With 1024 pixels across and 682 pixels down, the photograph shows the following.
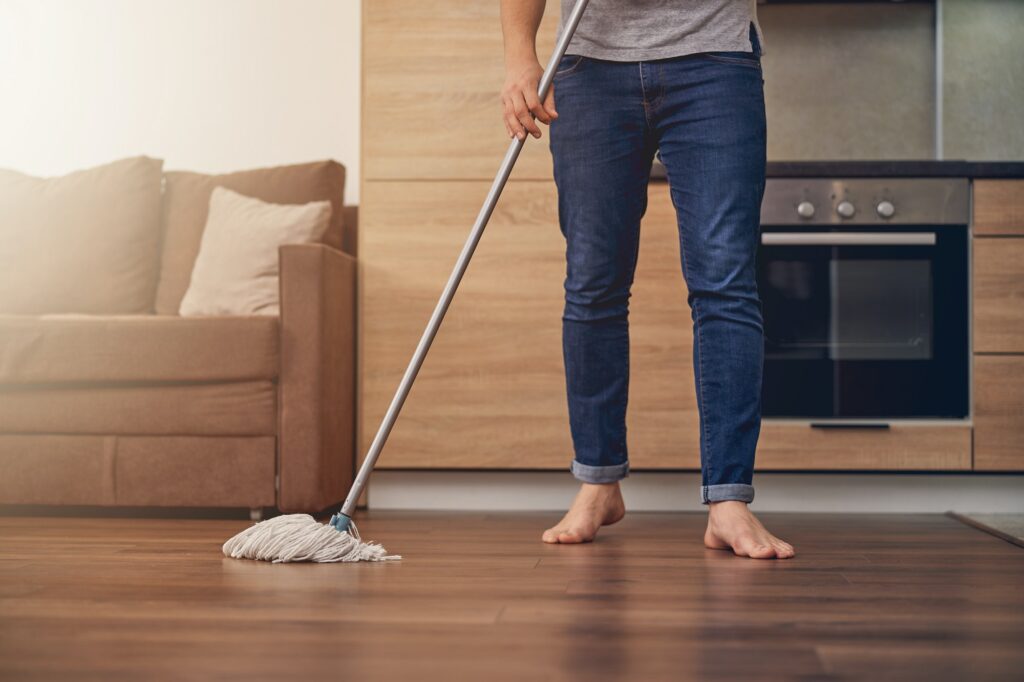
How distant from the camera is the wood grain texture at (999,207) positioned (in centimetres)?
229

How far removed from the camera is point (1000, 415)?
7.50ft

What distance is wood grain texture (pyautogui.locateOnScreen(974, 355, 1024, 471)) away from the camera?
7.49 ft

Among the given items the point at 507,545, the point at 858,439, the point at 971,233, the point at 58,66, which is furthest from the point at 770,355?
the point at 58,66

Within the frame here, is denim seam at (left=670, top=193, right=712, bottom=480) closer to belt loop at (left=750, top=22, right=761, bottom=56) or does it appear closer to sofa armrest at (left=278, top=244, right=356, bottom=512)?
belt loop at (left=750, top=22, right=761, bottom=56)

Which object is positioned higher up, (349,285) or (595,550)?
(349,285)

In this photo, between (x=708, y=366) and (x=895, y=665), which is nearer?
(x=895, y=665)

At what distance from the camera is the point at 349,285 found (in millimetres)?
2426

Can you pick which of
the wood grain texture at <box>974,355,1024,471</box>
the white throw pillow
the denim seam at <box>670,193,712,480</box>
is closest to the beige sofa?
the white throw pillow

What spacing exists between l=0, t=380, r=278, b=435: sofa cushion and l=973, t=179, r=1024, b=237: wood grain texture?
63.0 inches

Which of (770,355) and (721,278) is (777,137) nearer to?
(770,355)

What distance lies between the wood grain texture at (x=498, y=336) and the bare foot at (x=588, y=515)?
57cm

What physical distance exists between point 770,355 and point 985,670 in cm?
148

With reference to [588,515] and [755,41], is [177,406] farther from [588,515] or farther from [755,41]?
[755,41]

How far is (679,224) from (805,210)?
716 mm
